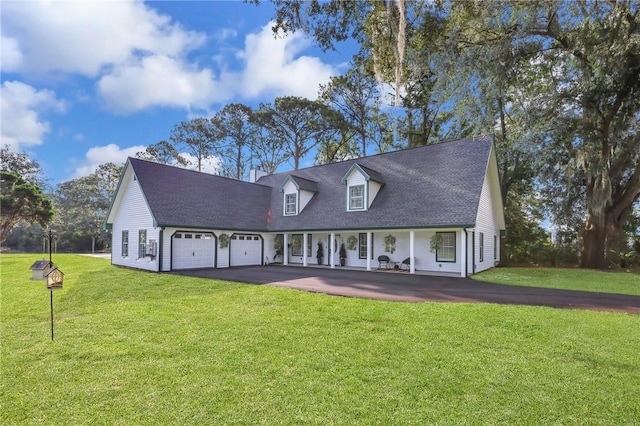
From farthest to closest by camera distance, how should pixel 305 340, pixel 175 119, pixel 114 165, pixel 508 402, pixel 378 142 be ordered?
pixel 114 165 → pixel 175 119 → pixel 378 142 → pixel 305 340 → pixel 508 402

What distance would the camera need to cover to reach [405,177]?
1680 cm

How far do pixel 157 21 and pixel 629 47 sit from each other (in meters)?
16.0

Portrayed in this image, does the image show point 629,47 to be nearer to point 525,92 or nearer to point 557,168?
point 525,92

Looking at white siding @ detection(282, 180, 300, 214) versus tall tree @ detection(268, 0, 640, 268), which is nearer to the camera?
tall tree @ detection(268, 0, 640, 268)

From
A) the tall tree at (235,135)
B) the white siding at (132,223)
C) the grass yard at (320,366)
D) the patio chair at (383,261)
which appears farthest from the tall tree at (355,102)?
the grass yard at (320,366)

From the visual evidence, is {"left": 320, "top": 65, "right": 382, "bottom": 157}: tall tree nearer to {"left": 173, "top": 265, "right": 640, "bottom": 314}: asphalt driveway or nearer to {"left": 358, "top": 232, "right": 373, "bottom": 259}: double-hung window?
{"left": 358, "top": 232, "right": 373, "bottom": 259}: double-hung window

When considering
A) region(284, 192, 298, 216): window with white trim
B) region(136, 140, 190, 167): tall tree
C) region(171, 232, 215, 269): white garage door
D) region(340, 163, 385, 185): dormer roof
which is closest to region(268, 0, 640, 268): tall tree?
region(340, 163, 385, 185): dormer roof

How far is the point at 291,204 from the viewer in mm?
19844

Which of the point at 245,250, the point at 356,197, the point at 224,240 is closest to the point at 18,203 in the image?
the point at 224,240

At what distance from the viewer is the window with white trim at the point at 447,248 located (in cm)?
1433

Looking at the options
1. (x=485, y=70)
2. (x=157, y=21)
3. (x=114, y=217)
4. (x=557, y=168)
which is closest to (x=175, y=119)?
(x=114, y=217)

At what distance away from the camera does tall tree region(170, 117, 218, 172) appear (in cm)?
3550

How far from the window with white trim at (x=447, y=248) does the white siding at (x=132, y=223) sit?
12.5 meters

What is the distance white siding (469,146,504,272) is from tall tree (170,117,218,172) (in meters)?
28.4
